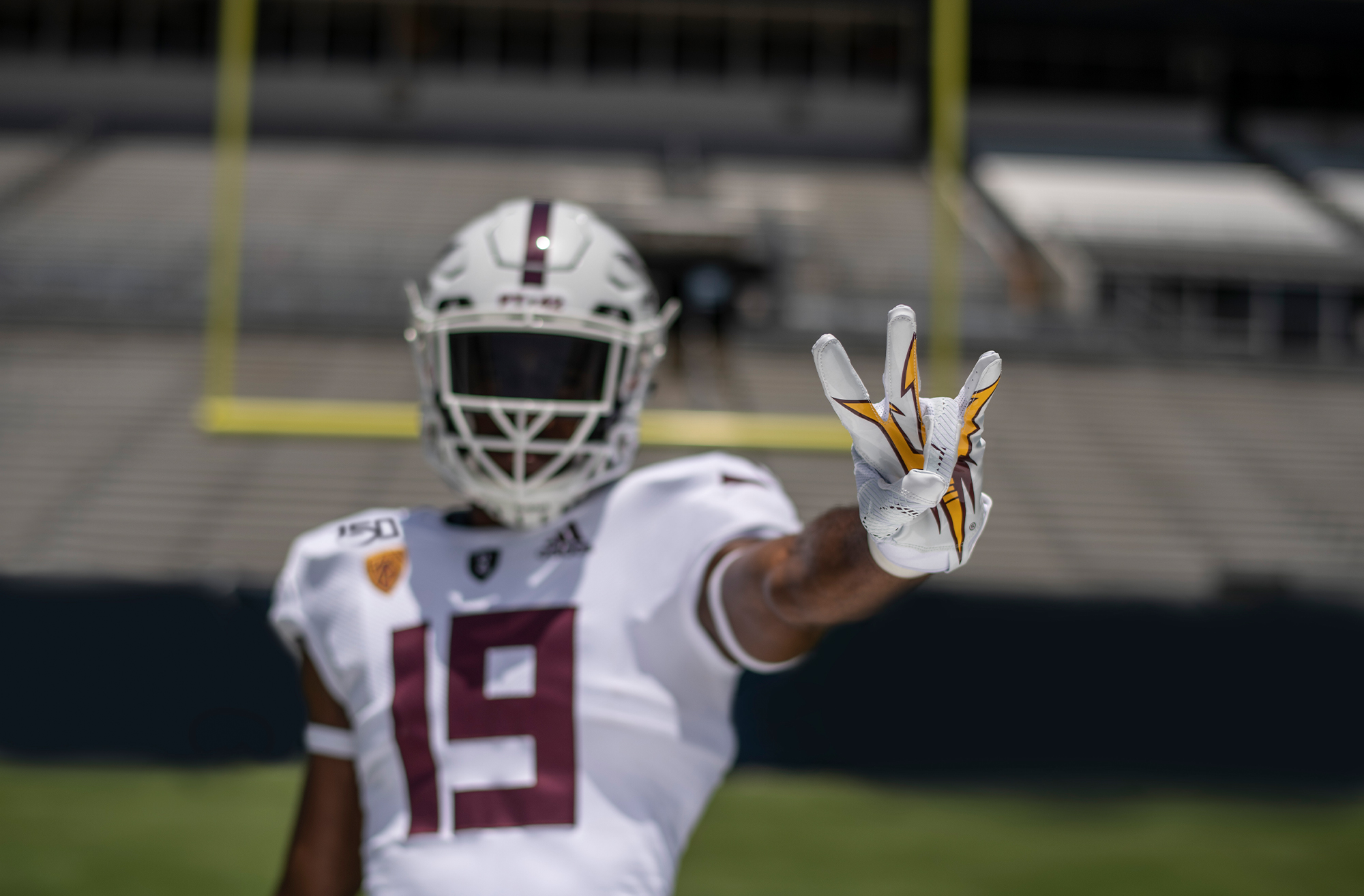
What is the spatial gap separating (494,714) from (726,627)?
11.5 inches

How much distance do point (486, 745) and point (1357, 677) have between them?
4.74 m

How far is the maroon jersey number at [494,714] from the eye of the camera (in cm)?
139

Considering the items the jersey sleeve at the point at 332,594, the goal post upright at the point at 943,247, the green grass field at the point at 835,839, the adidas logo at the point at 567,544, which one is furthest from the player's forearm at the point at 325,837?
the goal post upright at the point at 943,247

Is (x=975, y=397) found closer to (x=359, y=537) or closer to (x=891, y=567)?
(x=891, y=567)

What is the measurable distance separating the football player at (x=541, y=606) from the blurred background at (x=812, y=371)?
102 inches

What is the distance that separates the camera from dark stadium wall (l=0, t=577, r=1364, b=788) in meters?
5.02

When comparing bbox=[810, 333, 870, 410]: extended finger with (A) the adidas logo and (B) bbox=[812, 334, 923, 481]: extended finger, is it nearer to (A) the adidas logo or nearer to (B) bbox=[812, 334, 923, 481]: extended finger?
(B) bbox=[812, 334, 923, 481]: extended finger

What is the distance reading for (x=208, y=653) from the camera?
16.4ft

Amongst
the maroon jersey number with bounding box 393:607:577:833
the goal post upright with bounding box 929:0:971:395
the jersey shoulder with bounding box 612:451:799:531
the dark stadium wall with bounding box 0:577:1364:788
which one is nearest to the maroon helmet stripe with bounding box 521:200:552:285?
the jersey shoulder with bounding box 612:451:799:531

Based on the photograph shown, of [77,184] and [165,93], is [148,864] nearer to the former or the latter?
[77,184]

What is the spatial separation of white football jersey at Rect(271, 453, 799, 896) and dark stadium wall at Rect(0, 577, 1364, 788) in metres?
3.53

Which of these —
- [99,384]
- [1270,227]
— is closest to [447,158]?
[99,384]

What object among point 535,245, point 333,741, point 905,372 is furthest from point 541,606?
point 905,372

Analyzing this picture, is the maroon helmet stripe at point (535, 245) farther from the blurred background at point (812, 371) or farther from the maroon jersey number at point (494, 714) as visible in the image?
the blurred background at point (812, 371)
